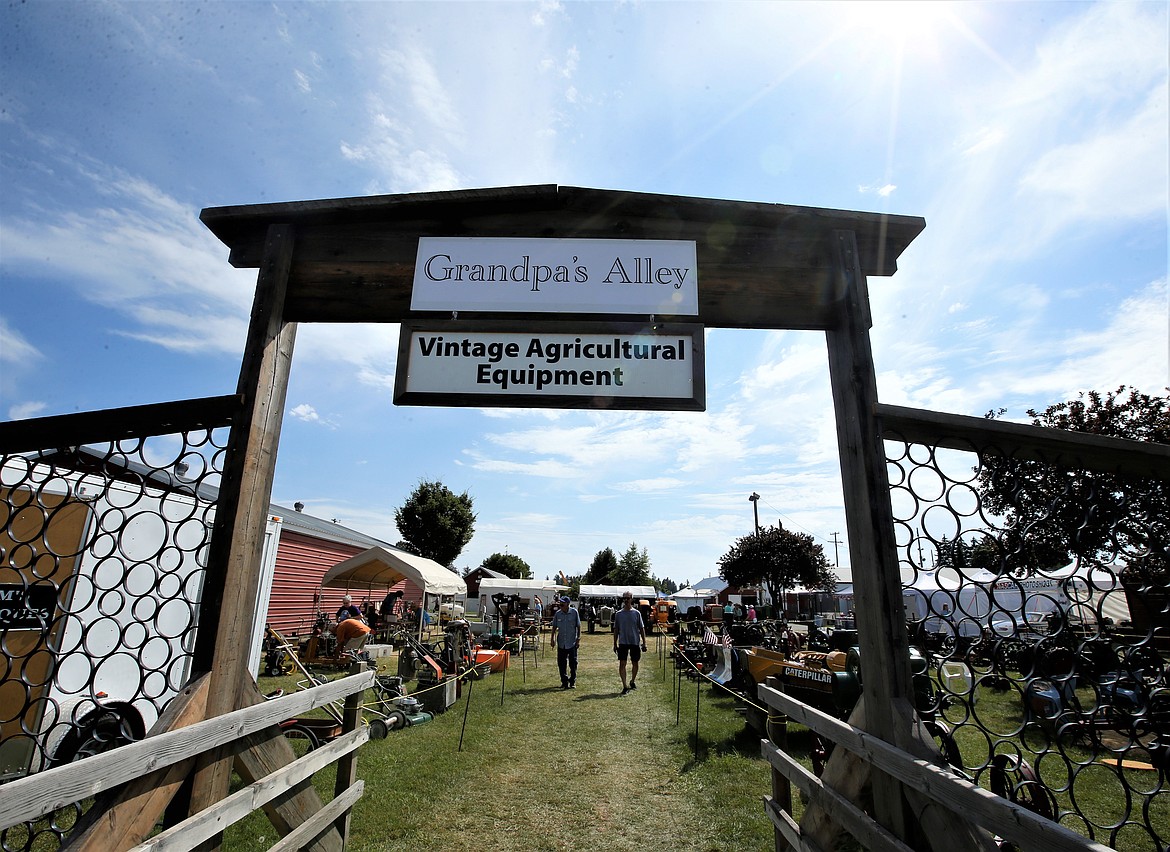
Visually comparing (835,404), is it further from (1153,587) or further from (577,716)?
(577,716)

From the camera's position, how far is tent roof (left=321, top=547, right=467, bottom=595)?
674 inches

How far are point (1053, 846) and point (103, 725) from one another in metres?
6.96

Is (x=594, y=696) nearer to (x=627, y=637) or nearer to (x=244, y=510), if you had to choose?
(x=627, y=637)

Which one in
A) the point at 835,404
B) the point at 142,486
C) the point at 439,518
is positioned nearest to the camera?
the point at 142,486

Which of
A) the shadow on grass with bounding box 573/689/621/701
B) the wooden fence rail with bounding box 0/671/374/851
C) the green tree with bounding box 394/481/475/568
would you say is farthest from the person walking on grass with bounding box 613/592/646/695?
the green tree with bounding box 394/481/475/568

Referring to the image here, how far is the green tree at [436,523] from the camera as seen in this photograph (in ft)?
154

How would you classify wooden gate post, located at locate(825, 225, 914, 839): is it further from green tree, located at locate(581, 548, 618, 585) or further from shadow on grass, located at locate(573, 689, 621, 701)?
green tree, located at locate(581, 548, 618, 585)

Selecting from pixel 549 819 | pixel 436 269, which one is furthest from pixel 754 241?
pixel 549 819

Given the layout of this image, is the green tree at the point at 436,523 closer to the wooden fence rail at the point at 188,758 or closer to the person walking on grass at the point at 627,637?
the person walking on grass at the point at 627,637

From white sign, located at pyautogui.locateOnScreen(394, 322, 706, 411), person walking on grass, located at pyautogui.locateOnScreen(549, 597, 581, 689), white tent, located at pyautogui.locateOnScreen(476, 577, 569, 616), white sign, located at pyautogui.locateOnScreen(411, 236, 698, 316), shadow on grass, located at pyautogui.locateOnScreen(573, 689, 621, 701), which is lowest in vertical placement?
shadow on grass, located at pyautogui.locateOnScreen(573, 689, 621, 701)

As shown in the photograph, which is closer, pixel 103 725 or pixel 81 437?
pixel 81 437

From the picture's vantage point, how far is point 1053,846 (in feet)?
5.40

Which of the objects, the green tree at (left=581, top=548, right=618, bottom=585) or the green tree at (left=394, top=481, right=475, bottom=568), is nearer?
the green tree at (left=394, top=481, right=475, bottom=568)

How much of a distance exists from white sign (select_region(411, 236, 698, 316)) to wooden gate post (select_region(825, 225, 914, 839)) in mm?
887
